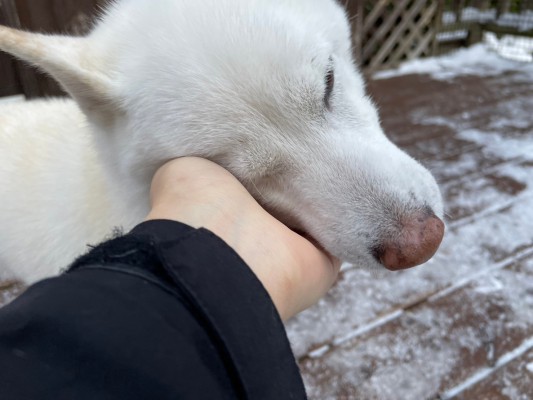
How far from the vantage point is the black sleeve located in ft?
1.70

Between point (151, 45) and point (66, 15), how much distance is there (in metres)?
1.72

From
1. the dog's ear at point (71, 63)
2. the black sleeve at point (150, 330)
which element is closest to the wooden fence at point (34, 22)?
the dog's ear at point (71, 63)

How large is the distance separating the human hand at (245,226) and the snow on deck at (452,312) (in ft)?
1.89

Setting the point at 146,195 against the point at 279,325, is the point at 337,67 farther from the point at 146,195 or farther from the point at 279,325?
the point at 279,325

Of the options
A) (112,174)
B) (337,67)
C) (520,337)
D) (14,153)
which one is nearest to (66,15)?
(14,153)

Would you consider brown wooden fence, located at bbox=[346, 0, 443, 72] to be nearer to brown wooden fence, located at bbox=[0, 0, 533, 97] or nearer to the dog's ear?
brown wooden fence, located at bbox=[0, 0, 533, 97]

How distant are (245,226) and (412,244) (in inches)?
12.6

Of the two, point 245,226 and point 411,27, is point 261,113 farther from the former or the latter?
point 411,27

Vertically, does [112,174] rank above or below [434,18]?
above

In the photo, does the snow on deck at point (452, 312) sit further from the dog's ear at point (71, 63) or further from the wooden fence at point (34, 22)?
the wooden fence at point (34, 22)

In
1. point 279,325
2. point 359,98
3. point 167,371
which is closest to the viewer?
point 167,371

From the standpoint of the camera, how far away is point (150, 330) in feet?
1.83

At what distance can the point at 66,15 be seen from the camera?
236cm

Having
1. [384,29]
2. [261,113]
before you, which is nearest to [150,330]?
[261,113]
